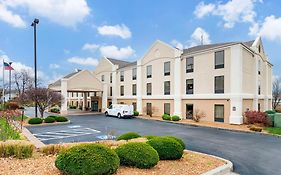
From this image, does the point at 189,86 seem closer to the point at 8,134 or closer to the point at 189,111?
the point at 189,111

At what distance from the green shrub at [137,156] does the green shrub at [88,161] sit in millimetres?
853

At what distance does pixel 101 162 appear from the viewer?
5895 millimetres

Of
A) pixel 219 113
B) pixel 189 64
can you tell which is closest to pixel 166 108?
pixel 189 64

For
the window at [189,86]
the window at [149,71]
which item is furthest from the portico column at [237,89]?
the window at [149,71]

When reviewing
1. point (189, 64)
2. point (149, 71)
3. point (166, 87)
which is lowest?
point (166, 87)

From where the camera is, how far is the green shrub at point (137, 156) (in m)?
7.01

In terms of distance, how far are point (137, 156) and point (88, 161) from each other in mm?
1794

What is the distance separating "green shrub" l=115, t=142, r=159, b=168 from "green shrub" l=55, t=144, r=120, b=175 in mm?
853

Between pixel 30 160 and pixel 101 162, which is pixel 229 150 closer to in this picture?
pixel 101 162

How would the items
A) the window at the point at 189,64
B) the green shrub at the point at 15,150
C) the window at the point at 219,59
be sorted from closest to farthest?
the green shrub at the point at 15,150
the window at the point at 219,59
the window at the point at 189,64

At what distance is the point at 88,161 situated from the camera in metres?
5.77

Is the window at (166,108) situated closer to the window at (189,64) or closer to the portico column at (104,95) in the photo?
the window at (189,64)

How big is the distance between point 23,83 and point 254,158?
74.8m

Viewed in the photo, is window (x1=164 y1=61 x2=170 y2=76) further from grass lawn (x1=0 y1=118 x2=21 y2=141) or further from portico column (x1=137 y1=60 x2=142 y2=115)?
grass lawn (x1=0 y1=118 x2=21 y2=141)
